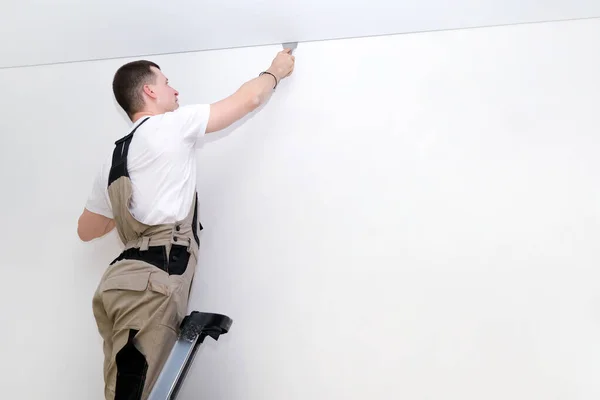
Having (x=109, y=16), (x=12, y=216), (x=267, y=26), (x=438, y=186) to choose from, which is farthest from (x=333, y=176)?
(x=12, y=216)

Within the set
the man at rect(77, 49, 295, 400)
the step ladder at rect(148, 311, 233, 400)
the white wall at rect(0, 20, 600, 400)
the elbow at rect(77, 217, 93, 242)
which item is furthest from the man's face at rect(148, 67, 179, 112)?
the step ladder at rect(148, 311, 233, 400)

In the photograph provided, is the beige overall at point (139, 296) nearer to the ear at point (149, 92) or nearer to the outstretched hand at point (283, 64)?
the ear at point (149, 92)

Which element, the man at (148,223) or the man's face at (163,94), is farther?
the man's face at (163,94)

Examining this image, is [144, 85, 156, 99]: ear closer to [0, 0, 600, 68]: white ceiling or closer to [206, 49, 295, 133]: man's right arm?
[206, 49, 295, 133]: man's right arm

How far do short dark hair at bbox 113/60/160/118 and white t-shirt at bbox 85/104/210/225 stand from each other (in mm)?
181

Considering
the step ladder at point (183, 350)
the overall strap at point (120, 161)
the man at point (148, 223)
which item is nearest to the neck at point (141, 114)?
the man at point (148, 223)

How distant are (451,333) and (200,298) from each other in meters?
0.89

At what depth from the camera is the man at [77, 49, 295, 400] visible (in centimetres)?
136

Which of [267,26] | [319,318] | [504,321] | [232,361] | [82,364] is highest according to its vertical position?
[267,26]

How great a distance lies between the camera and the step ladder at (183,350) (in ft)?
4.37

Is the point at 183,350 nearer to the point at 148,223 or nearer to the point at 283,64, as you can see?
the point at 148,223

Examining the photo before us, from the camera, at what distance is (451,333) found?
1583mm

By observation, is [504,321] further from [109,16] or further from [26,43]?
[26,43]

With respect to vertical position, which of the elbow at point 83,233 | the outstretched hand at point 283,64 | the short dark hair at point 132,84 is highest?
the outstretched hand at point 283,64
